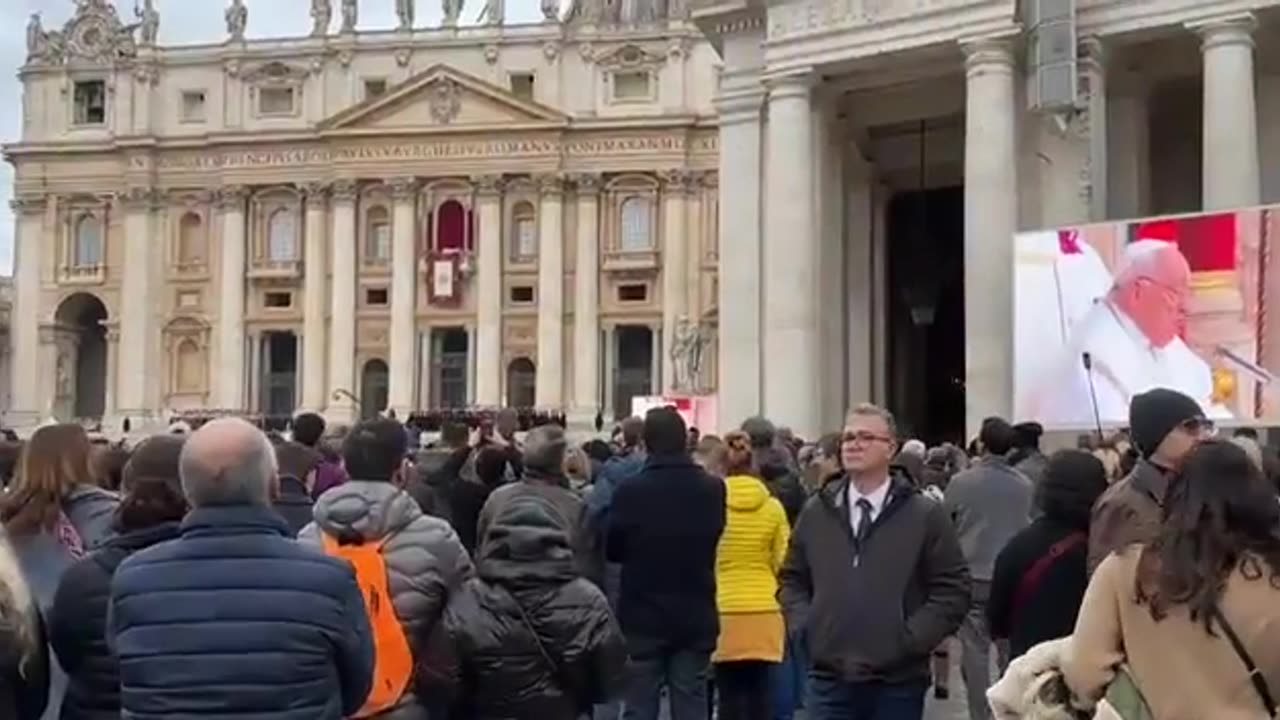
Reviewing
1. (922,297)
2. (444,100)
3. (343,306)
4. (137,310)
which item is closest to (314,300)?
(343,306)

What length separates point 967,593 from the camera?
647 centimetres

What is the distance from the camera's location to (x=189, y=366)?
59.7m

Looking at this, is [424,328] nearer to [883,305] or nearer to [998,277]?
[883,305]

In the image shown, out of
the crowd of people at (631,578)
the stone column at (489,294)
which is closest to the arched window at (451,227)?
the stone column at (489,294)

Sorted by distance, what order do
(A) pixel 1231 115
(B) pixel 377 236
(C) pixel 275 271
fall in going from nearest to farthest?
(A) pixel 1231 115 < (B) pixel 377 236 < (C) pixel 275 271

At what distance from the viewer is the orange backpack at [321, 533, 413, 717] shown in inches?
214

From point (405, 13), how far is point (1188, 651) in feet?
192

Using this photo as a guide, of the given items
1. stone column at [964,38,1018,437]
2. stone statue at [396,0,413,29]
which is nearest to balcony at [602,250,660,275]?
stone statue at [396,0,413,29]

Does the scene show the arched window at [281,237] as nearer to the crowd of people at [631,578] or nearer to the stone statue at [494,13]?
the stone statue at [494,13]

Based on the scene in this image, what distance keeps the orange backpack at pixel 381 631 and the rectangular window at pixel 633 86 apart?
2045 inches

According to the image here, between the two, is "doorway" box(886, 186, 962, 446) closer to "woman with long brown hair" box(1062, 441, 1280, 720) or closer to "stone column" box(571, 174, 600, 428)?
"woman with long brown hair" box(1062, 441, 1280, 720)

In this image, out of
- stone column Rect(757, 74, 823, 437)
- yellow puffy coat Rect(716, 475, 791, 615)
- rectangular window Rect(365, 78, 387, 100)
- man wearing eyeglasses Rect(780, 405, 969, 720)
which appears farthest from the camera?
rectangular window Rect(365, 78, 387, 100)

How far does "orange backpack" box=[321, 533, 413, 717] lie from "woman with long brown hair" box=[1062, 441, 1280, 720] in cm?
242

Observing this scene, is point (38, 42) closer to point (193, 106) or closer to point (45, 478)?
point (193, 106)
